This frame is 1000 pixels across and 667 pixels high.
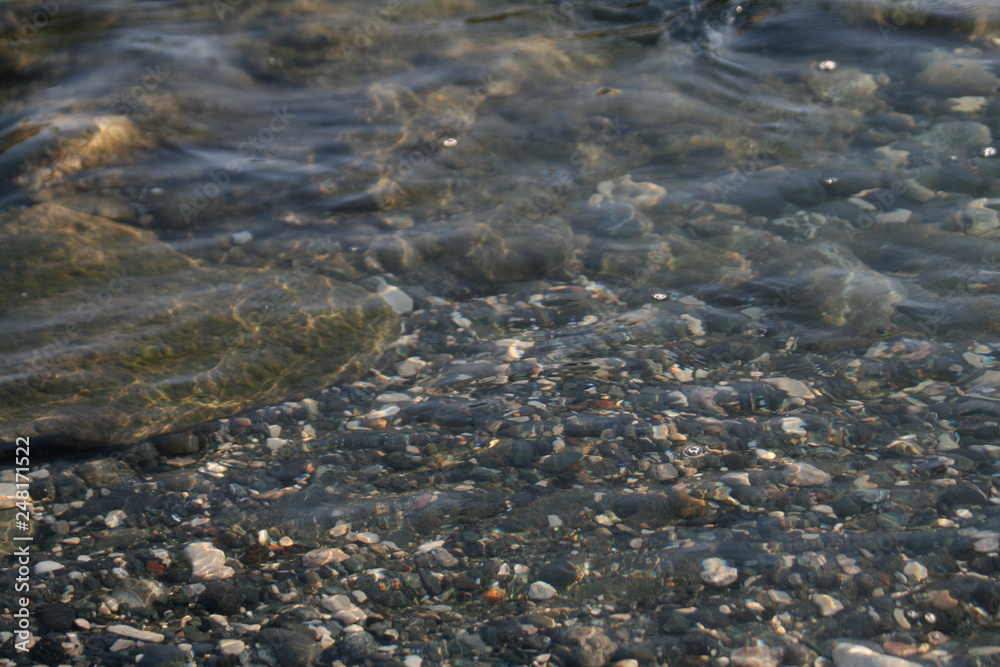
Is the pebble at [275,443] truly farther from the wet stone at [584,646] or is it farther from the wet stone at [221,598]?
the wet stone at [584,646]

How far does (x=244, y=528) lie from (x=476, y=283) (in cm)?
221

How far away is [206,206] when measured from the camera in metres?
5.48

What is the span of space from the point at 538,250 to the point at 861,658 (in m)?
3.12

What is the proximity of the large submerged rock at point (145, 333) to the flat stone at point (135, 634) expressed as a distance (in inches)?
46.5

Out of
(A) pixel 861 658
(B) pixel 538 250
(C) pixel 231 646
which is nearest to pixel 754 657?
(A) pixel 861 658

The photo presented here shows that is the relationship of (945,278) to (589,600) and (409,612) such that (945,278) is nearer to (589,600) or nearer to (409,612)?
(589,600)

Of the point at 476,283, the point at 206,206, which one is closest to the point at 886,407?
the point at 476,283

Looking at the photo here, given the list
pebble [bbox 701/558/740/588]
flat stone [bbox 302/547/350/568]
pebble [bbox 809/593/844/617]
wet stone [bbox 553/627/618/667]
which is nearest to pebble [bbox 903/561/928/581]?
pebble [bbox 809/593/844/617]

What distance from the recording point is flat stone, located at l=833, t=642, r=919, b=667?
2.41 meters

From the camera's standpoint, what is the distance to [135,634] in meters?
2.65

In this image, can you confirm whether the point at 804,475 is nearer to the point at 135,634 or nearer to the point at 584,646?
the point at 584,646

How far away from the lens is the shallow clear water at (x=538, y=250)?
3449mm

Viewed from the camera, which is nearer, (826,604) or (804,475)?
(826,604)

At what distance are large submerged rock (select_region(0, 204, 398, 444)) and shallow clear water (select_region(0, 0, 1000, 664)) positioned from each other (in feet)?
0.06
